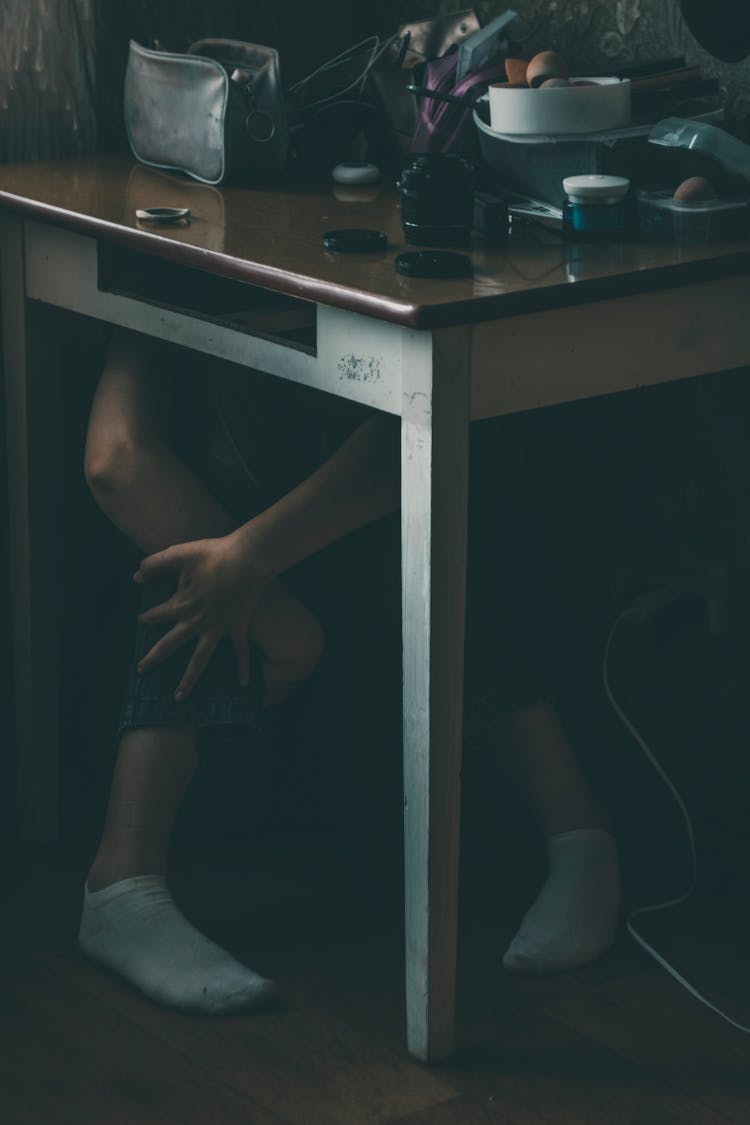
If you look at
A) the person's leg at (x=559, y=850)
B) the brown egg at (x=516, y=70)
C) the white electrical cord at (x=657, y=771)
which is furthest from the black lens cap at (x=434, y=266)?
the white electrical cord at (x=657, y=771)

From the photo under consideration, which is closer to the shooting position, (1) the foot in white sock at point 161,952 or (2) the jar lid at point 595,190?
(2) the jar lid at point 595,190

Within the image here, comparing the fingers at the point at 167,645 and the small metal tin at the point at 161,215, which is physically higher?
the small metal tin at the point at 161,215

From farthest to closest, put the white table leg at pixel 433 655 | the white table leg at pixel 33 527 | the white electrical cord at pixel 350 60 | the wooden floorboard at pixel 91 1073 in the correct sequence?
the white electrical cord at pixel 350 60 → the white table leg at pixel 33 527 → the wooden floorboard at pixel 91 1073 → the white table leg at pixel 433 655

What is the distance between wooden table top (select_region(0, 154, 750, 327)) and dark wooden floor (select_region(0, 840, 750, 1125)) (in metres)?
0.67

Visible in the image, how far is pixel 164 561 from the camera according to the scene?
1.66 metres

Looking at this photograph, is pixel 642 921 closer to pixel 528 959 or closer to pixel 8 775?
pixel 528 959

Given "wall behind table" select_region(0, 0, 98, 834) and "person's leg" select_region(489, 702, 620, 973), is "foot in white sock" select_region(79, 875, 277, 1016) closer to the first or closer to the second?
"person's leg" select_region(489, 702, 620, 973)

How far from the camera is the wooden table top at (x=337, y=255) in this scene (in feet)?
4.48

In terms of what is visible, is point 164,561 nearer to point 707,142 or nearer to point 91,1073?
point 91,1073

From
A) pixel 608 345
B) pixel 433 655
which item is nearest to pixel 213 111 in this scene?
pixel 608 345

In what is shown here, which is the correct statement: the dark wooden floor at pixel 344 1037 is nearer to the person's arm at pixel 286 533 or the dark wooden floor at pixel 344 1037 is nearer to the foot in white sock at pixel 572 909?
the foot in white sock at pixel 572 909

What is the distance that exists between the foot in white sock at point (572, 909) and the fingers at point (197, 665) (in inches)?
16.0

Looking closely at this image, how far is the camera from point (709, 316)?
4.92 ft

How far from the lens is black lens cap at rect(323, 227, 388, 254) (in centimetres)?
151
